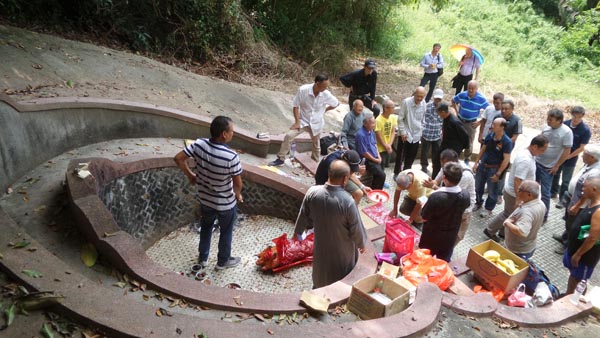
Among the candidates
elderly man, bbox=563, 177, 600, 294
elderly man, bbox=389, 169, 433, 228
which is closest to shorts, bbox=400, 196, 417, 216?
elderly man, bbox=389, 169, 433, 228

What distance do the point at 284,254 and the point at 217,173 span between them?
1499 mm

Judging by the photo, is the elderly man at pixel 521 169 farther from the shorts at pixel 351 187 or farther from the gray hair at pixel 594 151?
the shorts at pixel 351 187

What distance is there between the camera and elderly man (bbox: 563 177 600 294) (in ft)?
15.5

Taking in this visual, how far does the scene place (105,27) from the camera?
10828 millimetres

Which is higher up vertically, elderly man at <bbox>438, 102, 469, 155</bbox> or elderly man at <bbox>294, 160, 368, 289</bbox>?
elderly man at <bbox>438, 102, 469, 155</bbox>

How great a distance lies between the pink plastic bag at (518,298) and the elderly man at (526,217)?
1.94 ft

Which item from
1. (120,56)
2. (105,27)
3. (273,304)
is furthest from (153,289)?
(105,27)

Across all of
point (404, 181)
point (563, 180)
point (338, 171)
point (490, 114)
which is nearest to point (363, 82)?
point (490, 114)

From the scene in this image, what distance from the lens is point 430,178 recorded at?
19.4ft

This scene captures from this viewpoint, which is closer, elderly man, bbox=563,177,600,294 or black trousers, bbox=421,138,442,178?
elderly man, bbox=563,177,600,294

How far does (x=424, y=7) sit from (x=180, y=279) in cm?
2381

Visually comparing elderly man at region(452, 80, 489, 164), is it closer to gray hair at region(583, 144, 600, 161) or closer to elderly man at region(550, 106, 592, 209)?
elderly man at region(550, 106, 592, 209)

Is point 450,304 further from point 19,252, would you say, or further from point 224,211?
point 19,252

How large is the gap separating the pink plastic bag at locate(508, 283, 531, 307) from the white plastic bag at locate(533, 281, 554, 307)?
7 cm
